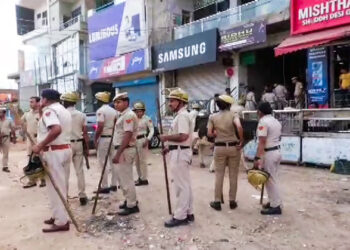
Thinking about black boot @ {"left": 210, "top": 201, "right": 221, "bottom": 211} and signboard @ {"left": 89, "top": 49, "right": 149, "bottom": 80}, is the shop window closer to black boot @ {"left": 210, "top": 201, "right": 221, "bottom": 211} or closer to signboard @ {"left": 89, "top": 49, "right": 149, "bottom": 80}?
signboard @ {"left": 89, "top": 49, "right": 149, "bottom": 80}

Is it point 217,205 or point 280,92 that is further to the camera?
point 280,92

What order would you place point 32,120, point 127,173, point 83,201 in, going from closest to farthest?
point 127,173 → point 83,201 → point 32,120

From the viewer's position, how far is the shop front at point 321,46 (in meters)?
11.1

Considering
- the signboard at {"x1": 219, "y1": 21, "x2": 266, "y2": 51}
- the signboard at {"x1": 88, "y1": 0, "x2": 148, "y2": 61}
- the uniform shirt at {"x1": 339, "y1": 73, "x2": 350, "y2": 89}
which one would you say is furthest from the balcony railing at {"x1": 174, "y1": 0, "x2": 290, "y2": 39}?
the uniform shirt at {"x1": 339, "y1": 73, "x2": 350, "y2": 89}

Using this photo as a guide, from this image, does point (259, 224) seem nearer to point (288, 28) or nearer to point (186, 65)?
point (288, 28)

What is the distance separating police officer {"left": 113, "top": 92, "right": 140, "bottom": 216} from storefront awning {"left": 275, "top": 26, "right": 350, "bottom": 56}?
269 inches

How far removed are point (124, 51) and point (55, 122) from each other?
1538 cm

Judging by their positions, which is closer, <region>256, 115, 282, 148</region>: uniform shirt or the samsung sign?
<region>256, 115, 282, 148</region>: uniform shirt

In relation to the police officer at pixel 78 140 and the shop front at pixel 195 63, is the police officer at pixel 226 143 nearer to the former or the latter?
the police officer at pixel 78 140

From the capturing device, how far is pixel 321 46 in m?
11.4

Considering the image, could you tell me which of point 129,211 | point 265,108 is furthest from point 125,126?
point 265,108

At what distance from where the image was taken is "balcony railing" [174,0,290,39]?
1302cm

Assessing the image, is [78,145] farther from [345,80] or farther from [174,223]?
[345,80]

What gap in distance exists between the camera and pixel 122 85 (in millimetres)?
21531
